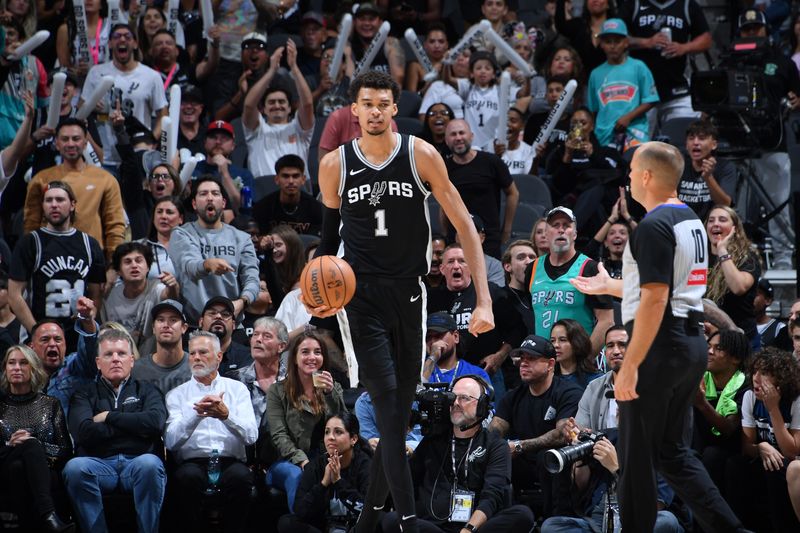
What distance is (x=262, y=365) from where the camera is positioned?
9.37m

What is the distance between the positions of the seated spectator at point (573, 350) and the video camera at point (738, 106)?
385 cm

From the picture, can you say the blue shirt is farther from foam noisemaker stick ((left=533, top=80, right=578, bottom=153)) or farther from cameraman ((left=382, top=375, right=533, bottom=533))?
cameraman ((left=382, top=375, right=533, bottom=533))

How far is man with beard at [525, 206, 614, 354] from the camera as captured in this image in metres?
9.45

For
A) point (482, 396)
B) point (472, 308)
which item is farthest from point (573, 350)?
point (482, 396)

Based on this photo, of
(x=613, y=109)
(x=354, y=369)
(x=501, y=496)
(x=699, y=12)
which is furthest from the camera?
(x=699, y=12)

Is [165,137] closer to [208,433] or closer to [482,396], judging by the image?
[208,433]

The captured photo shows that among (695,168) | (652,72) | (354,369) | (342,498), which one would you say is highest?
(652,72)

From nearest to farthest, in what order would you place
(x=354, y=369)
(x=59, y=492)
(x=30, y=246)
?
→ (x=354, y=369)
(x=59, y=492)
(x=30, y=246)

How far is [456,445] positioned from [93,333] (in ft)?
9.74

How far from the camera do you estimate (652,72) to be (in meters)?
13.5

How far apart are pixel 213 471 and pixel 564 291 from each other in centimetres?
307

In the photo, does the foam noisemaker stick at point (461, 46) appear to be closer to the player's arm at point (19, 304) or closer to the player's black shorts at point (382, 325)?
the player's arm at point (19, 304)

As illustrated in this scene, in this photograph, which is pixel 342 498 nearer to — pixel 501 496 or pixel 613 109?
pixel 501 496

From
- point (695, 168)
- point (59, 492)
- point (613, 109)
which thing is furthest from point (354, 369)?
point (613, 109)
